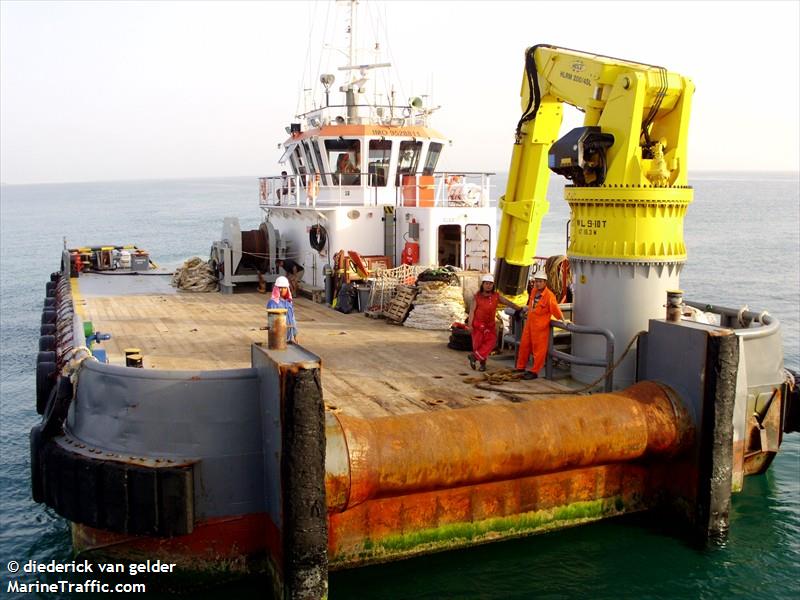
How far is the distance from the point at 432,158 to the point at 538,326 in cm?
877

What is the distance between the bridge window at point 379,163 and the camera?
1608 cm

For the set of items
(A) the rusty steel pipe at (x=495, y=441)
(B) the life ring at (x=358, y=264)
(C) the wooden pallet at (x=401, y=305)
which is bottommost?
(A) the rusty steel pipe at (x=495, y=441)

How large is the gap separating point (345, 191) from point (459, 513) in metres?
9.77

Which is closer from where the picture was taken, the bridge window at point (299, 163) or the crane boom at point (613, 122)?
the crane boom at point (613, 122)

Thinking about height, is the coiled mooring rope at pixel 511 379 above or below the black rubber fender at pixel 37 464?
above

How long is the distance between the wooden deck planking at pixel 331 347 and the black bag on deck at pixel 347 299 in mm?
251

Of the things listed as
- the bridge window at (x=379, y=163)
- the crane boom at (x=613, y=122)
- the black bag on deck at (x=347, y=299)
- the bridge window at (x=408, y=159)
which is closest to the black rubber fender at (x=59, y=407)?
the crane boom at (x=613, y=122)

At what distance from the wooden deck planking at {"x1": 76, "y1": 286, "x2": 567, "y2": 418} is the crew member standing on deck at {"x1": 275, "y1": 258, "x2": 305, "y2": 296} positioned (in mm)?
1109

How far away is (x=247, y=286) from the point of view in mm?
16797

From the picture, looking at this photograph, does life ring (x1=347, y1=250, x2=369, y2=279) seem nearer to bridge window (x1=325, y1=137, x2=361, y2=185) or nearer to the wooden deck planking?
the wooden deck planking

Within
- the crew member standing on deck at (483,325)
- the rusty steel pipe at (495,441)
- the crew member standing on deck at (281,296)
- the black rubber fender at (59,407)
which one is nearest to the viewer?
the rusty steel pipe at (495,441)

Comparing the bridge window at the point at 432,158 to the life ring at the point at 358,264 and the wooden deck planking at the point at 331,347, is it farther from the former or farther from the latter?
the wooden deck planking at the point at 331,347

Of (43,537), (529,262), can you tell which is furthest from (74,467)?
(529,262)

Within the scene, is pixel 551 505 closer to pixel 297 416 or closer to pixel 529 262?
pixel 297 416
